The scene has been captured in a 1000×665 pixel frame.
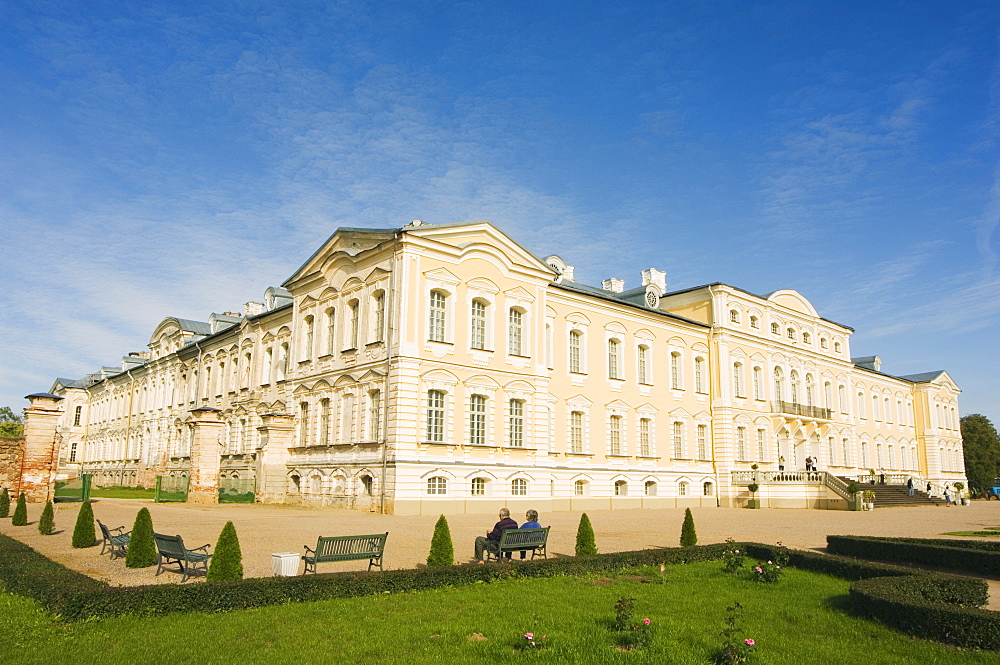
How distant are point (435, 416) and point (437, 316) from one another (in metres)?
3.81

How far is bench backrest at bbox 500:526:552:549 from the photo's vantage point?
13283 mm

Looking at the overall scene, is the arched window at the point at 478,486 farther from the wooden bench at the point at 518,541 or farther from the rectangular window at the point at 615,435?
the wooden bench at the point at 518,541

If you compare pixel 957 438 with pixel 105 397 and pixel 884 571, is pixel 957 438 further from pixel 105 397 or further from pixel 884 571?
pixel 105 397

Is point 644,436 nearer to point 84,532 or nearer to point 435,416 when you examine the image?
point 435,416

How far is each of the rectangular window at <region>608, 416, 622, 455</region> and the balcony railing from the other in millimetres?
12570

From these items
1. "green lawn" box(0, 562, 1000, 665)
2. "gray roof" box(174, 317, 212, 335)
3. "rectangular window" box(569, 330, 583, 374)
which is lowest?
"green lawn" box(0, 562, 1000, 665)

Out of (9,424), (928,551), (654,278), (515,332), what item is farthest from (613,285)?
(9,424)

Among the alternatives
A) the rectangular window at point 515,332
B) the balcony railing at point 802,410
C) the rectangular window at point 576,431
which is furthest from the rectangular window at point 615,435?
the balcony railing at point 802,410

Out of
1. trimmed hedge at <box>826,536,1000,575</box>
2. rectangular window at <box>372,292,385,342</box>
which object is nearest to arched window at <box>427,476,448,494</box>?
rectangular window at <box>372,292,385,342</box>

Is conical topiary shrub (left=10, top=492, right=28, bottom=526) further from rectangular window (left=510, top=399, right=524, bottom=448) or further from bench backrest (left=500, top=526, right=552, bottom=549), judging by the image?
rectangular window (left=510, top=399, right=524, bottom=448)

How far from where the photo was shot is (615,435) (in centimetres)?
3741

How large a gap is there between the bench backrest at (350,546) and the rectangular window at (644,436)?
90.2ft

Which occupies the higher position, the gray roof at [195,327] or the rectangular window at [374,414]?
the gray roof at [195,327]

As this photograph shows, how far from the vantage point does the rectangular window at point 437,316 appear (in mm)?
29484
